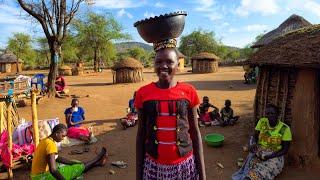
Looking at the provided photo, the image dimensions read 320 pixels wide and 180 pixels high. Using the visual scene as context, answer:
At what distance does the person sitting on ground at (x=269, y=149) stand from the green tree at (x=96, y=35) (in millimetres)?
33375

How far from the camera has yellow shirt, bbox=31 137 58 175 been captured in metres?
4.51

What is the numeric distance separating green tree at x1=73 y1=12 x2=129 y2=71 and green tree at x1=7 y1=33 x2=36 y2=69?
12.0 meters

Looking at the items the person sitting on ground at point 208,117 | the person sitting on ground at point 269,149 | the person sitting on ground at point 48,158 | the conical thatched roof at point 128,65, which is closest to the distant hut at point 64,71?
the conical thatched roof at point 128,65

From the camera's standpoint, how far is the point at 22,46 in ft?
155

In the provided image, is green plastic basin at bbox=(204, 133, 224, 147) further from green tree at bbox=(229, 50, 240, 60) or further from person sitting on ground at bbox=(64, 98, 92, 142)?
green tree at bbox=(229, 50, 240, 60)

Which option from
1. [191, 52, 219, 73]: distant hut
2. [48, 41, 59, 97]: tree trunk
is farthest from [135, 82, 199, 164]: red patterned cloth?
[191, 52, 219, 73]: distant hut

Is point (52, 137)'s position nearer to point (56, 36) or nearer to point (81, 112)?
point (81, 112)

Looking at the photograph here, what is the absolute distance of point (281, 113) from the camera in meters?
6.07

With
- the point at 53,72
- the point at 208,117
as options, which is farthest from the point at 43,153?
the point at 53,72

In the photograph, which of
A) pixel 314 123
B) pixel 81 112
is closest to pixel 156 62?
pixel 314 123

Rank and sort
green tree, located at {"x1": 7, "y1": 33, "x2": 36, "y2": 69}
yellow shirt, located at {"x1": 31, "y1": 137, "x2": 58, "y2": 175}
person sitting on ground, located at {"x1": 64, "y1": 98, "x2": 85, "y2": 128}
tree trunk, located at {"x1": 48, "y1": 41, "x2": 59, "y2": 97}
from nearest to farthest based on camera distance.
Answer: yellow shirt, located at {"x1": 31, "y1": 137, "x2": 58, "y2": 175}
person sitting on ground, located at {"x1": 64, "y1": 98, "x2": 85, "y2": 128}
tree trunk, located at {"x1": 48, "y1": 41, "x2": 59, "y2": 97}
green tree, located at {"x1": 7, "y1": 33, "x2": 36, "y2": 69}

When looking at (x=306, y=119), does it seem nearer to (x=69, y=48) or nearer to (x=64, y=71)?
(x=64, y=71)

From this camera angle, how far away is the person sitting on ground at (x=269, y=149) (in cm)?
506

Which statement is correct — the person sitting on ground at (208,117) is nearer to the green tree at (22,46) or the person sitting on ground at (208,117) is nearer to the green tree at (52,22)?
the green tree at (52,22)
